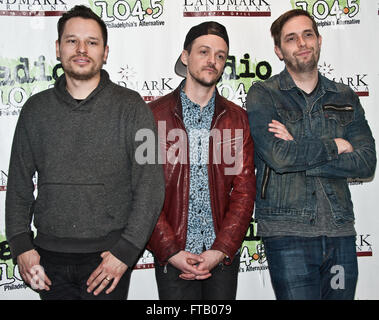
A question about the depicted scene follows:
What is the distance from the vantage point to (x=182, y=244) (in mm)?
2422

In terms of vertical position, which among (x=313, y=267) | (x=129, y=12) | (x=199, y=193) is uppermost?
(x=129, y=12)

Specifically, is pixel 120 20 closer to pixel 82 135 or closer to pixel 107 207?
pixel 82 135

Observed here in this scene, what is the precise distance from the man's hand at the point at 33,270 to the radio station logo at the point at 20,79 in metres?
1.29

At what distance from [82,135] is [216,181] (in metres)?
0.87

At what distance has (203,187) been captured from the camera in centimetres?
248

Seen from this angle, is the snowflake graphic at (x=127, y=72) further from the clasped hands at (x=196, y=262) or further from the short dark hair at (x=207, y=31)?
the clasped hands at (x=196, y=262)

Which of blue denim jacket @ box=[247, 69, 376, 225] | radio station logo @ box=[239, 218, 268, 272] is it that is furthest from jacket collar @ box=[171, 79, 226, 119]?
radio station logo @ box=[239, 218, 268, 272]

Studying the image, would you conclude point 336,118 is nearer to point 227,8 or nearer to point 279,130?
point 279,130

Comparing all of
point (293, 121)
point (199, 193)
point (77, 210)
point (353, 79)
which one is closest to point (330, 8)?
point (353, 79)

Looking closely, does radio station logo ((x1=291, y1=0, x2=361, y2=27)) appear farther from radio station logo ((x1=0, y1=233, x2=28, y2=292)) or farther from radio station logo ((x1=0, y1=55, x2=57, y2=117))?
radio station logo ((x1=0, y1=233, x2=28, y2=292))

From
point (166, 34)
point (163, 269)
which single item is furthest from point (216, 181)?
point (166, 34)

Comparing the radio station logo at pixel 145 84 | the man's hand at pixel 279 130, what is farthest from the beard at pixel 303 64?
the radio station logo at pixel 145 84

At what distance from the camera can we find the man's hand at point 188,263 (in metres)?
2.36

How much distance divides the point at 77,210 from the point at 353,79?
7.96 feet
